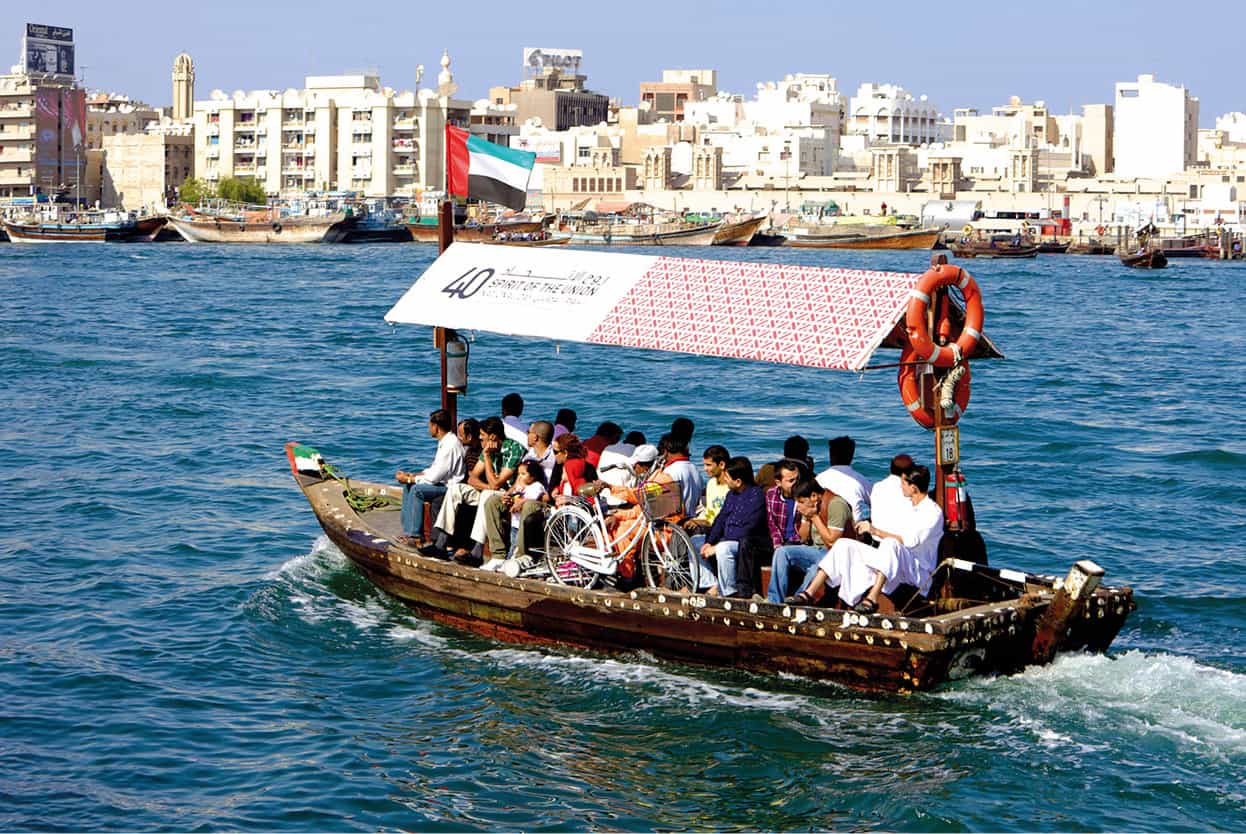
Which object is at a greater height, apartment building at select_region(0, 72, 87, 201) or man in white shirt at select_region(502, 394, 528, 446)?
apartment building at select_region(0, 72, 87, 201)

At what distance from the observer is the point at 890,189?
479 ft

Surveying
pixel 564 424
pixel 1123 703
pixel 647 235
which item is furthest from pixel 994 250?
pixel 1123 703

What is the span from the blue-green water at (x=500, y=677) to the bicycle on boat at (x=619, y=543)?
62 centimetres

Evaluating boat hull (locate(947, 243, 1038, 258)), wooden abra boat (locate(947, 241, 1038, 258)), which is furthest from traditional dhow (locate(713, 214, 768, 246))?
boat hull (locate(947, 243, 1038, 258))

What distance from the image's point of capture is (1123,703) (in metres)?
11.4

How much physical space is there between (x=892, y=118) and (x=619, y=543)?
552 feet

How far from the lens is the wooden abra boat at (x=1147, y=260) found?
87.2 meters

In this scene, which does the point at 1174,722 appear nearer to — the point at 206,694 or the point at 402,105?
the point at 206,694

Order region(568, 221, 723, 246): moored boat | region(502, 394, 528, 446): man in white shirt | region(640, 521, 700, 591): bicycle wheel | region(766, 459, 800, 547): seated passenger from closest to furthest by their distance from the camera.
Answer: region(766, 459, 800, 547): seated passenger, region(640, 521, 700, 591): bicycle wheel, region(502, 394, 528, 446): man in white shirt, region(568, 221, 723, 246): moored boat

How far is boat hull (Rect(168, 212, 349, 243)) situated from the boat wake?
9772cm

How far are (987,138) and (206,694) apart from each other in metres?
160

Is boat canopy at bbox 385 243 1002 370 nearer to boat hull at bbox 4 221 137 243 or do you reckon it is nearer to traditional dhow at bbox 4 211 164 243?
boat hull at bbox 4 221 137 243

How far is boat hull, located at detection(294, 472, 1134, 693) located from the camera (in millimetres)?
11227

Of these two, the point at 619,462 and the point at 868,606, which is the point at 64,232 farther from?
the point at 868,606
